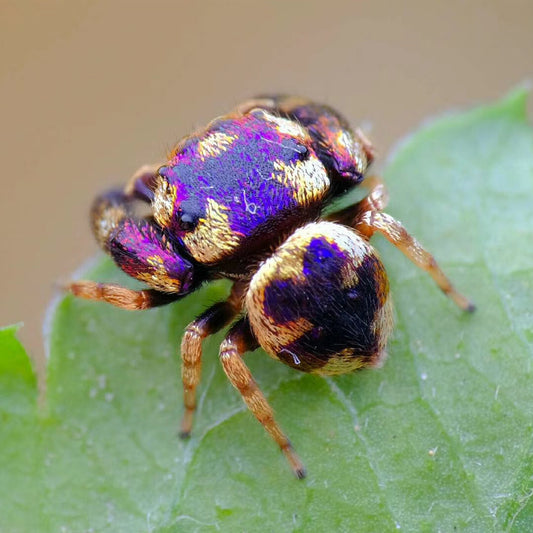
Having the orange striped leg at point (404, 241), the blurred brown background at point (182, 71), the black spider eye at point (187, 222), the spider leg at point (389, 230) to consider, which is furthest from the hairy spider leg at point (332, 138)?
the blurred brown background at point (182, 71)

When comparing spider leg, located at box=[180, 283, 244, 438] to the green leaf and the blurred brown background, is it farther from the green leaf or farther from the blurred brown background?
the blurred brown background

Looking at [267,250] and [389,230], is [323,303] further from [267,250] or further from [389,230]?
[389,230]

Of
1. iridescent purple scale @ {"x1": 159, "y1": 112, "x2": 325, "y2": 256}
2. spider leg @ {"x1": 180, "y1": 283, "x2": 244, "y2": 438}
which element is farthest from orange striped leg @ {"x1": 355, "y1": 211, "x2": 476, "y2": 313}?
spider leg @ {"x1": 180, "y1": 283, "x2": 244, "y2": 438}

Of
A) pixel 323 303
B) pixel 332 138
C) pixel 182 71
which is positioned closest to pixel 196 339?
pixel 323 303

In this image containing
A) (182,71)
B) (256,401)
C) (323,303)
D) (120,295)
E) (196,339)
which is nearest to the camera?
(323,303)

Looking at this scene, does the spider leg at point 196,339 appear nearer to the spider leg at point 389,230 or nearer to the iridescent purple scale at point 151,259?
the iridescent purple scale at point 151,259

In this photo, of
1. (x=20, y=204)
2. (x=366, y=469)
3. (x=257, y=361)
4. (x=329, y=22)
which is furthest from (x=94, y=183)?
(x=366, y=469)
